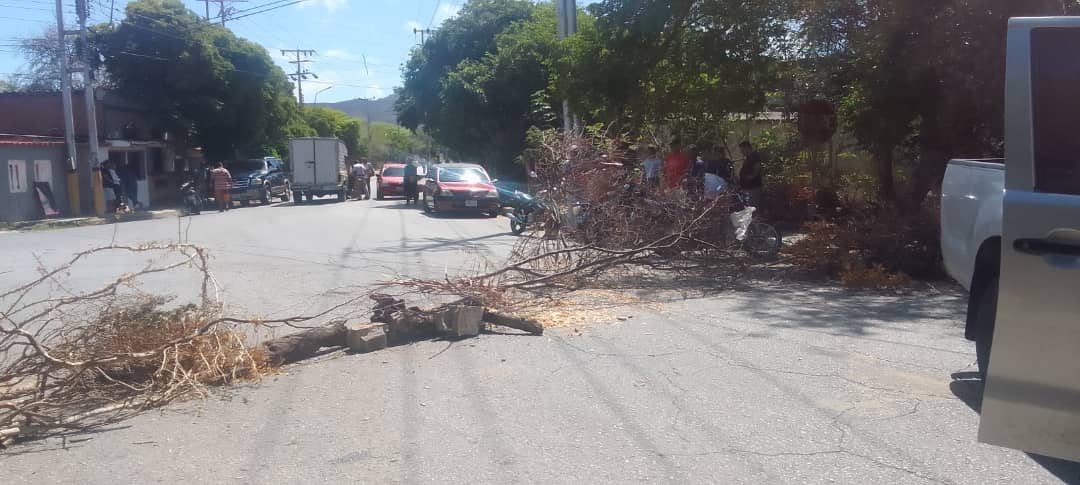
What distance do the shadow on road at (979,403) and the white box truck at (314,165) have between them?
30.9 meters

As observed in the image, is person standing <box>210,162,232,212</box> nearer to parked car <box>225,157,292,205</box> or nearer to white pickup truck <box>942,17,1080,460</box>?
parked car <box>225,157,292,205</box>

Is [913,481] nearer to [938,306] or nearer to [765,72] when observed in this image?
[938,306]

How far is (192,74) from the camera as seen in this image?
32656 millimetres

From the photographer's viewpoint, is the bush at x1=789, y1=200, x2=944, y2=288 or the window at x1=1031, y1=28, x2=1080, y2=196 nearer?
the window at x1=1031, y1=28, x2=1080, y2=196

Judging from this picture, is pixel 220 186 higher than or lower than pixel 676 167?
higher

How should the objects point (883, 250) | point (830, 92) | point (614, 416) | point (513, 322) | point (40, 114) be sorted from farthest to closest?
point (40, 114) < point (830, 92) < point (883, 250) < point (513, 322) < point (614, 416)

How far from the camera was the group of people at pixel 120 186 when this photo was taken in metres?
26.5

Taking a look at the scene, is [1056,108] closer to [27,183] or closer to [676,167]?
[676,167]

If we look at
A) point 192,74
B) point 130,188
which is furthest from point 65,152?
point 192,74

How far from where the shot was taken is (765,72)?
48.2ft

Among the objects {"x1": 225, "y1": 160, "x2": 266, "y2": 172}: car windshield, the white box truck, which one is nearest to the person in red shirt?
the white box truck

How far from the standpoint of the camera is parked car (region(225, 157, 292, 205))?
105 ft

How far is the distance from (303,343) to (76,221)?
20.2 metres

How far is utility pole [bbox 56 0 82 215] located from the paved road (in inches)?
842
